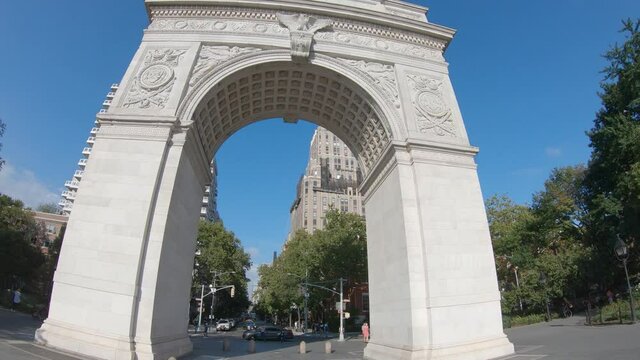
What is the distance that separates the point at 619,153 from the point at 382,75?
1998 cm

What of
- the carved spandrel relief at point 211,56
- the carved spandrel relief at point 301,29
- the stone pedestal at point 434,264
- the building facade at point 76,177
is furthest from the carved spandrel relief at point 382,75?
the building facade at point 76,177

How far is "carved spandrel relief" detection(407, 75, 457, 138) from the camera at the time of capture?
1816 centimetres

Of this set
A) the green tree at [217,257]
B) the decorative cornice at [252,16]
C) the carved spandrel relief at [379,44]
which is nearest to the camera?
the decorative cornice at [252,16]

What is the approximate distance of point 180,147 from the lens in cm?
1591

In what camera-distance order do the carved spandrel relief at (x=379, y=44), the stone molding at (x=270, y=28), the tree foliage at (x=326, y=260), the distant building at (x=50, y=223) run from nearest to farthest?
the stone molding at (x=270, y=28) → the carved spandrel relief at (x=379, y=44) → the tree foliage at (x=326, y=260) → the distant building at (x=50, y=223)

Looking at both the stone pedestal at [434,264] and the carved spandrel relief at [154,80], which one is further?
the carved spandrel relief at [154,80]

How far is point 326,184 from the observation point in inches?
4257

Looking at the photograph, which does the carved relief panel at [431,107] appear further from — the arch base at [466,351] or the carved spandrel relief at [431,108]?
the arch base at [466,351]

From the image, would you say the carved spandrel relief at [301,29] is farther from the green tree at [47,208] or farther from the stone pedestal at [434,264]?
the green tree at [47,208]

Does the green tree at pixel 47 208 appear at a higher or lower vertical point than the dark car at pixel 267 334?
higher


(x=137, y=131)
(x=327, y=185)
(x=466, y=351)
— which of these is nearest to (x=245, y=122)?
(x=137, y=131)

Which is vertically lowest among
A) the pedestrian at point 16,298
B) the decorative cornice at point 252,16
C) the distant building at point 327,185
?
the pedestrian at point 16,298

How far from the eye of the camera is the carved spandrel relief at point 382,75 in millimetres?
18708

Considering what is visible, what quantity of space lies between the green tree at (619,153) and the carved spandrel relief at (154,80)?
1045 inches
